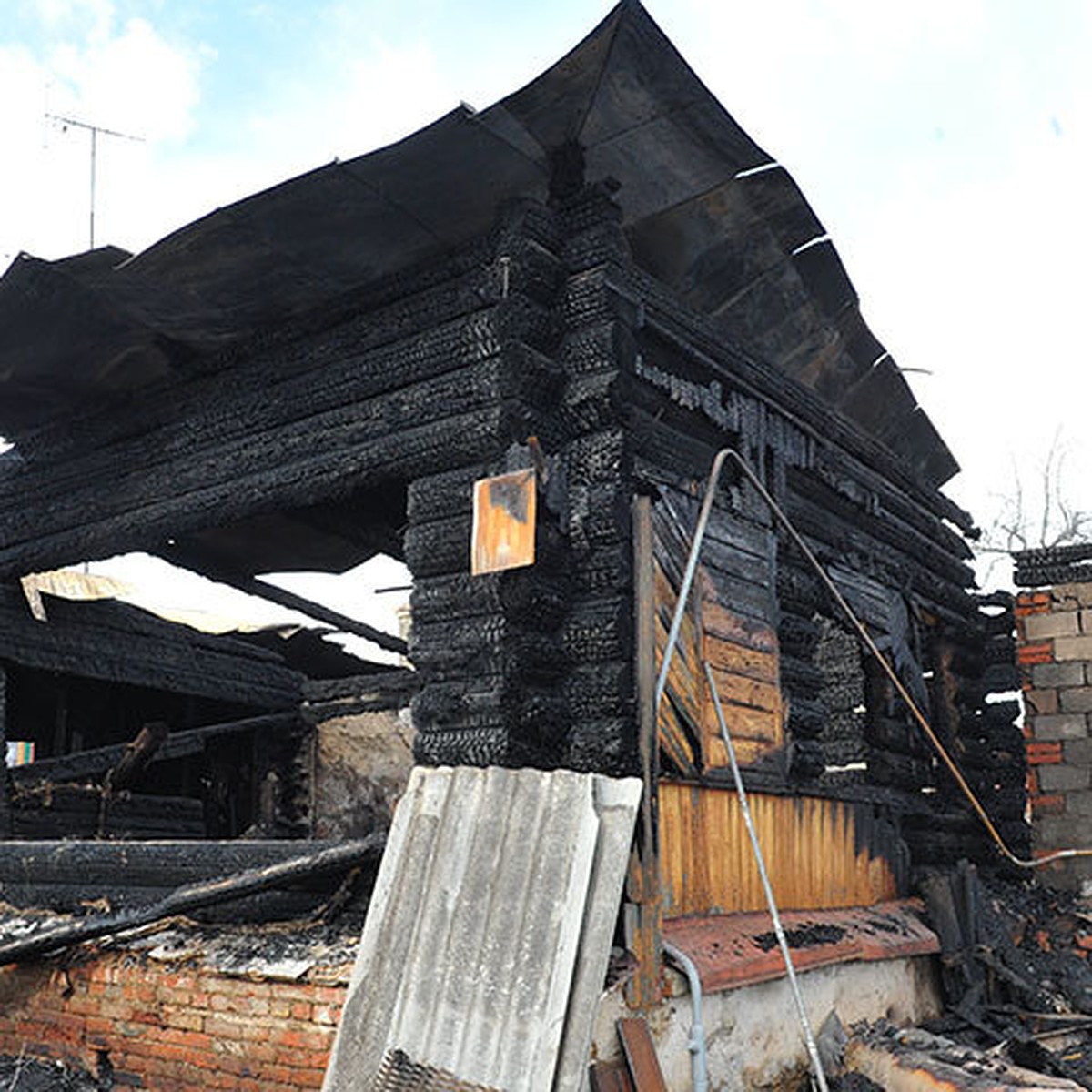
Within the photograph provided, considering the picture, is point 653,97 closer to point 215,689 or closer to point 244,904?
point 244,904

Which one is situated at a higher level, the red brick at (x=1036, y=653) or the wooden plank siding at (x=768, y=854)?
the red brick at (x=1036, y=653)

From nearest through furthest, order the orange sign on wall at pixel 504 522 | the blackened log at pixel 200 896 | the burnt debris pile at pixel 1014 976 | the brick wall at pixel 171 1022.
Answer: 1. the brick wall at pixel 171 1022
2. the blackened log at pixel 200 896
3. the orange sign on wall at pixel 504 522
4. the burnt debris pile at pixel 1014 976

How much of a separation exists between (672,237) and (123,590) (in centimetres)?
653

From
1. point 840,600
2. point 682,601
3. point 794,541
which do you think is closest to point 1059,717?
point 840,600

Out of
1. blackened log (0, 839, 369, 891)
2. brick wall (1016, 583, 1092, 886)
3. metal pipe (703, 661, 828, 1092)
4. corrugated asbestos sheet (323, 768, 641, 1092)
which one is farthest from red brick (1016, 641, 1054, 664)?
corrugated asbestos sheet (323, 768, 641, 1092)

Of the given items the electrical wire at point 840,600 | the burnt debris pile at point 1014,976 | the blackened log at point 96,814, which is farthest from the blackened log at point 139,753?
the burnt debris pile at point 1014,976

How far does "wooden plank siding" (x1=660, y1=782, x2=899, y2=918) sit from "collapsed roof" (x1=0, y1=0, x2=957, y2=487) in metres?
2.86

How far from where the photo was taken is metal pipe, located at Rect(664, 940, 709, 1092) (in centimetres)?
509

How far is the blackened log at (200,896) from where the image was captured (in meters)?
5.62

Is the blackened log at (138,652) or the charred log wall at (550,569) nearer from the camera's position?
the charred log wall at (550,569)

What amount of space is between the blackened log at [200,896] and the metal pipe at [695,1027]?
55.4 inches

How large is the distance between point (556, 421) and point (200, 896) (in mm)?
2871

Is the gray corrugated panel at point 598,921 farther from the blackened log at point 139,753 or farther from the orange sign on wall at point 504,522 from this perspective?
the blackened log at point 139,753

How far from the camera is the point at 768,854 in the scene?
21.4 feet
